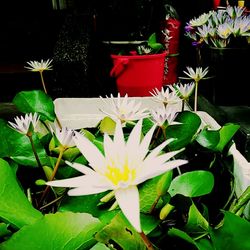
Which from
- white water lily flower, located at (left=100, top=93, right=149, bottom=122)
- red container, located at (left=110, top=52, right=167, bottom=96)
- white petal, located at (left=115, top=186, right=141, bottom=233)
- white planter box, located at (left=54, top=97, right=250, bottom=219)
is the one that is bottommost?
red container, located at (left=110, top=52, right=167, bottom=96)

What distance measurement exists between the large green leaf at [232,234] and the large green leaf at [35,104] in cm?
56

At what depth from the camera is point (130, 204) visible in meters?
0.39

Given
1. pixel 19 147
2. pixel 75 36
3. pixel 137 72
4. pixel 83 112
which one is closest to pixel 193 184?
pixel 19 147

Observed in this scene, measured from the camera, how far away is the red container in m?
2.35

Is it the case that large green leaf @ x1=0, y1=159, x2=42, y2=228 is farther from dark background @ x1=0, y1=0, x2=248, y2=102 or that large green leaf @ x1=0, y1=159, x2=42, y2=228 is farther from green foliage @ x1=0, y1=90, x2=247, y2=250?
dark background @ x1=0, y1=0, x2=248, y2=102

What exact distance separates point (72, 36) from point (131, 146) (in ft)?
8.86

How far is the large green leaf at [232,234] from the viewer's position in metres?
0.46

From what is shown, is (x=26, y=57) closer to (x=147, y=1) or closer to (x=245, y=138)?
(x=147, y=1)

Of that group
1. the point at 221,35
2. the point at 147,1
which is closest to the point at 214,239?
the point at 221,35

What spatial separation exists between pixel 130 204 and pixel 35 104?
1.98 feet

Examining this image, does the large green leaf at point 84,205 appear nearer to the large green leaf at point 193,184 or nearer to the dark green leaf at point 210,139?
the large green leaf at point 193,184

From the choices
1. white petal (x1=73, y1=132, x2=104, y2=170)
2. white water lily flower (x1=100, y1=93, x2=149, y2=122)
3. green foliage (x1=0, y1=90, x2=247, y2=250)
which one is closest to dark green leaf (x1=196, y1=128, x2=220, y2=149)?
green foliage (x1=0, y1=90, x2=247, y2=250)

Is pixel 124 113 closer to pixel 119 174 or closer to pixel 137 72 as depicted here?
pixel 119 174

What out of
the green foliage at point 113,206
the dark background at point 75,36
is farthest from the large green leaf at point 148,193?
the dark background at point 75,36
